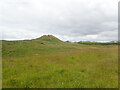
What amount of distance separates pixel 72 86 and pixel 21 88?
2.64 meters

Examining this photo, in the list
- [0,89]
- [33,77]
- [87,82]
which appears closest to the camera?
[0,89]

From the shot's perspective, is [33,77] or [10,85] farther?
[33,77]

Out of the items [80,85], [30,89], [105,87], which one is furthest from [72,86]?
[30,89]

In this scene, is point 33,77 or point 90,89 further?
point 33,77

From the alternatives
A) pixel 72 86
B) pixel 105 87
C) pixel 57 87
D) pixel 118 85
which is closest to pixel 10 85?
pixel 57 87

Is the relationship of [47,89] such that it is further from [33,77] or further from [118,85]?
[118,85]

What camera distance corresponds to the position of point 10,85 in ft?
20.6

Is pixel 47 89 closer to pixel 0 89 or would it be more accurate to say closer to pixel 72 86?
pixel 72 86

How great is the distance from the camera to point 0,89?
572cm

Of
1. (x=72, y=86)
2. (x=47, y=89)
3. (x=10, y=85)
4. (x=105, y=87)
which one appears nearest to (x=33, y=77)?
(x=10, y=85)

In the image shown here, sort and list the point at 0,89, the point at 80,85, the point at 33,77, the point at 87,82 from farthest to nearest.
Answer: the point at 33,77, the point at 87,82, the point at 80,85, the point at 0,89

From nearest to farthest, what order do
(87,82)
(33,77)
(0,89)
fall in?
(0,89) → (87,82) → (33,77)

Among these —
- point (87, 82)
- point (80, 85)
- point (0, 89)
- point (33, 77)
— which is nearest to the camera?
point (0, 89)

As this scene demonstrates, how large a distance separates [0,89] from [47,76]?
2928 millimetres
